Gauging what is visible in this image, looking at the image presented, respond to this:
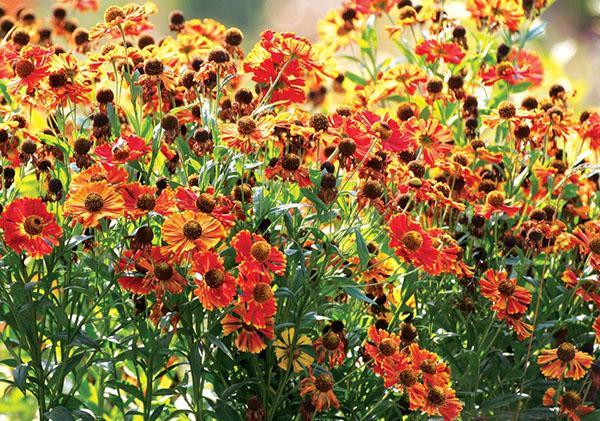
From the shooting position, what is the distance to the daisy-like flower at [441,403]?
5.54 feet

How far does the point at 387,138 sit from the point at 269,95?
25cm

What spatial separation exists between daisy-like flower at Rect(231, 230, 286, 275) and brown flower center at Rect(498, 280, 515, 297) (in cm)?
45

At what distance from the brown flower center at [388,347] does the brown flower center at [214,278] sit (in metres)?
0.32

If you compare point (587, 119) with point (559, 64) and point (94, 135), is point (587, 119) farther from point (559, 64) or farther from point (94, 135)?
point (559, 64)

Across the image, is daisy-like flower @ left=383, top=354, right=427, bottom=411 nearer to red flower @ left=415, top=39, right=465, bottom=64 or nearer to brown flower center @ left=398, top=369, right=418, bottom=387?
brown flower center @ left=398, top=369, right=418, bottom=387

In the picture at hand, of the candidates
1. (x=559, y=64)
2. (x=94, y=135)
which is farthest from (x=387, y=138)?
(x=559, y=64)

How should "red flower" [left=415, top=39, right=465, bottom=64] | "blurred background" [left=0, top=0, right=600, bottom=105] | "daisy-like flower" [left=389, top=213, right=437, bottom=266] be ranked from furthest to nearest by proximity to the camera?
Result: 1. "blurred background" [left=0, top=0, right=600, bottom=105]
2. "red flower" [left=415, top=39, right=465, bottom=64]
3. "daisy-like flower" [left=389, top=213, right=437, bottom=266]

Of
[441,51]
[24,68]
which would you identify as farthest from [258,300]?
[441,51]

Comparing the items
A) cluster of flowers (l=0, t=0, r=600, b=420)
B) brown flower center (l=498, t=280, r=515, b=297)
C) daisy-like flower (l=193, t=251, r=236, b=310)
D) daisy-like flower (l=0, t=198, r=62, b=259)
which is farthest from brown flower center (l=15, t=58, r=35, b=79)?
brown flower center (l=498, t=280, r=515, b=297)

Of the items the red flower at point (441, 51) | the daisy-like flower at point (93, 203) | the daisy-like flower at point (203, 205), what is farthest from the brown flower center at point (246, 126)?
the red flower at point (441, 51)

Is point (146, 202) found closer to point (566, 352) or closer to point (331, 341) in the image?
point (331, 341)

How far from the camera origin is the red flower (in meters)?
2.29

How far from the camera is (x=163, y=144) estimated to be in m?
1.91

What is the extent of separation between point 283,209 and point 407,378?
1.16 feet
